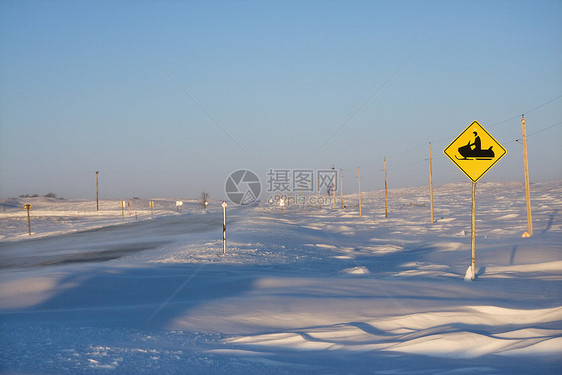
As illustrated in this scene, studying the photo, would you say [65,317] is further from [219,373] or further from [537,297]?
[537,297]

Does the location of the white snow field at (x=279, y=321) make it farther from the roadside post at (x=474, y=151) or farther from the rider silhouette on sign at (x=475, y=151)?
the rider silhouette on sign at (x=475, y=151)

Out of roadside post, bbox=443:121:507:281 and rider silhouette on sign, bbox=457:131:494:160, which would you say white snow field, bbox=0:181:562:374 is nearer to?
roadside post, bbox=443:121:507:281

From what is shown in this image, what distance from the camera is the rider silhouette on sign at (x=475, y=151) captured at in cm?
1048

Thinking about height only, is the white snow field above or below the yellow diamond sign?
below

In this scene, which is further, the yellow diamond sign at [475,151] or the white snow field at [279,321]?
the yellow diamond sign at [475,151]

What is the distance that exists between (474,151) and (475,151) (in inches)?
0.8

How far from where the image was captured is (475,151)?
413 inches

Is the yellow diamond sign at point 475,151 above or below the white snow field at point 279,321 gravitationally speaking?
above

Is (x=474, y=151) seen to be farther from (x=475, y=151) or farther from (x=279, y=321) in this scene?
(x=279, y=321)

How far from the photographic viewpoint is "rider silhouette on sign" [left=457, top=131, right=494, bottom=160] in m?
10.5

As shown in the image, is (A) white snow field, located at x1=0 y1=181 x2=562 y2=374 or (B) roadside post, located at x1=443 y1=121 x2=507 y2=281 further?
(B) roadside post, located at x1=443 y1=121 x2=507 y2=281

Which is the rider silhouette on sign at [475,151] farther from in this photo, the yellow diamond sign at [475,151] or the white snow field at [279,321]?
the white snow field at [279,321]

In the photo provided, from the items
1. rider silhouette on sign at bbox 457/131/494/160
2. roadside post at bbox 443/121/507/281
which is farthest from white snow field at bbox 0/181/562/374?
Result: rider silhouette on sign at bbox 457/131/494/160

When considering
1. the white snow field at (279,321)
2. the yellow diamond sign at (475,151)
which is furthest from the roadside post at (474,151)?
the white snow field at (279,321)
